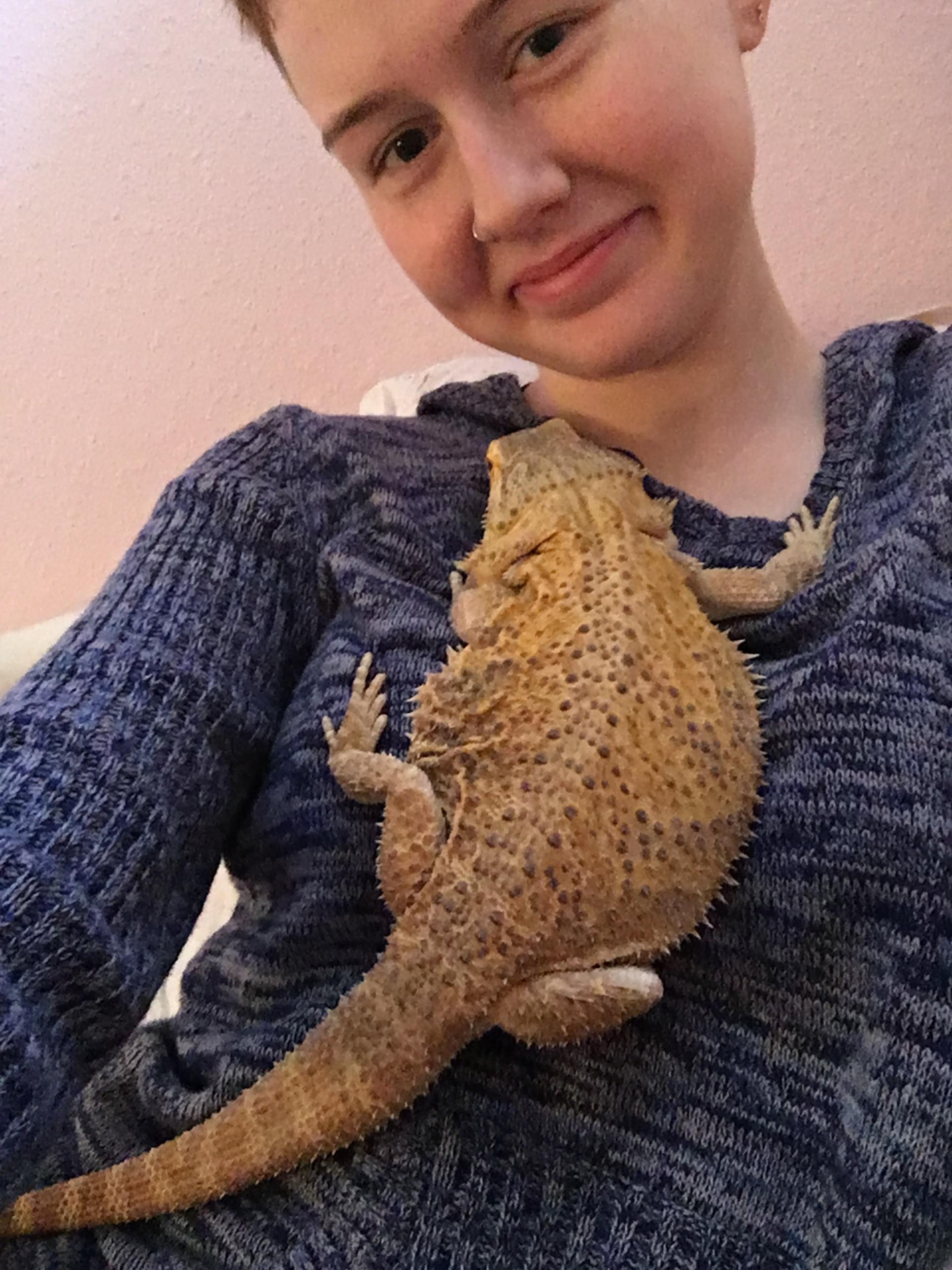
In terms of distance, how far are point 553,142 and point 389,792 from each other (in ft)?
1.91

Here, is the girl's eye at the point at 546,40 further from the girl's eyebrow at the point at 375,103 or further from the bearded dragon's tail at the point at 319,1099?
the bearded dragon's tail at the point at 319,1099

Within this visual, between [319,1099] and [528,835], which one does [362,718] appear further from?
[319,1099]

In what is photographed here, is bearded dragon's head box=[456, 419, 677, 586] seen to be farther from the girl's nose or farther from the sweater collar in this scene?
the girl's nose

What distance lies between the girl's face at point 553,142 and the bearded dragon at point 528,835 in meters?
0.25

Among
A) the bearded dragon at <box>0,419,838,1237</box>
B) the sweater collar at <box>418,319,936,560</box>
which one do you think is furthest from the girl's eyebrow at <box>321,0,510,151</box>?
the bearded dragon at <box>0,419,838,1237</box>

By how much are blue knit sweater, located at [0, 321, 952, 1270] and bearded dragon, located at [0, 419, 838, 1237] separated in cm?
3

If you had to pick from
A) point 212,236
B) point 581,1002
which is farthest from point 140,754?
point 212,236

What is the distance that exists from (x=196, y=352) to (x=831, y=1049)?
1.73 meters

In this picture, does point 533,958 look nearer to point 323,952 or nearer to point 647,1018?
point 647,1018

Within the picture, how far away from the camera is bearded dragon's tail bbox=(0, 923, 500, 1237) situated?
810mm

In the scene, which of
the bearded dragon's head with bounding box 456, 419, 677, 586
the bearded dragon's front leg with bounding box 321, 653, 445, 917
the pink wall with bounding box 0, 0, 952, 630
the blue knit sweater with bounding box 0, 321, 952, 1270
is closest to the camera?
the blue knit sweater with bounding box 0, 321, 952, 1270

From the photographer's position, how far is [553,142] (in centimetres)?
86

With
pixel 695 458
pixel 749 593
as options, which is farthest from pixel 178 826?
pixel 695 458

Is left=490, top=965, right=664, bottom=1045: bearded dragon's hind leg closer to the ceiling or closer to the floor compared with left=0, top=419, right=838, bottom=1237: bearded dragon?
closer to the floor
